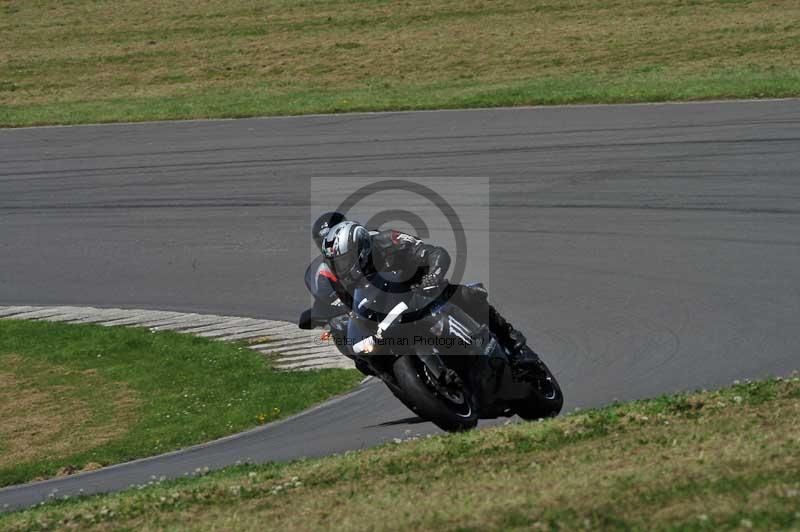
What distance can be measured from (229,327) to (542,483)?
8.57 meters

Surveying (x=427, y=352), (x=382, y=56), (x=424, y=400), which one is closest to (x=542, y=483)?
(x=424, y=400)

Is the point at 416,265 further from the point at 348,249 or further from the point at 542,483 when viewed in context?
the point at 542,483

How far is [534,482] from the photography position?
6.89 metres

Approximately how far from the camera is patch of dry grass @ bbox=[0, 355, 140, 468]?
37.9 feet

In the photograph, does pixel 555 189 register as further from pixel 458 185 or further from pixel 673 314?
pixel 673 314

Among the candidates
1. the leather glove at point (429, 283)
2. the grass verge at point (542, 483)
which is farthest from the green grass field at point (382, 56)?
the grass verge at point (542, 483)

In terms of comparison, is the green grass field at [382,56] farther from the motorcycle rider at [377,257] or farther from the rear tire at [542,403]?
the motorcycle rider at [377,257]

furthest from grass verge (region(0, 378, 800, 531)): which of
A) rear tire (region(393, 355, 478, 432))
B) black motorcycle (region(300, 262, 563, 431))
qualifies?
black motorcycle (region(300, 262, 563, 431))

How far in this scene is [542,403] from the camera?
9.93 m

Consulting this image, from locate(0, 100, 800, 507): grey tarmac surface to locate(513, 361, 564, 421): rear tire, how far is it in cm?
80

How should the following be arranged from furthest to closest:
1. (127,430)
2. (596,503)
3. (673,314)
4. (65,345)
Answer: (65,345) < (673,314) < (127,430) < (596,503)

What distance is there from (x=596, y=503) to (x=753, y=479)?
78 centimetres

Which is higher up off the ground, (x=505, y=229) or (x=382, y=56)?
(x=382, y=56)

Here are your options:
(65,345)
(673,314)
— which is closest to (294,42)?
Answer: (65,345)
